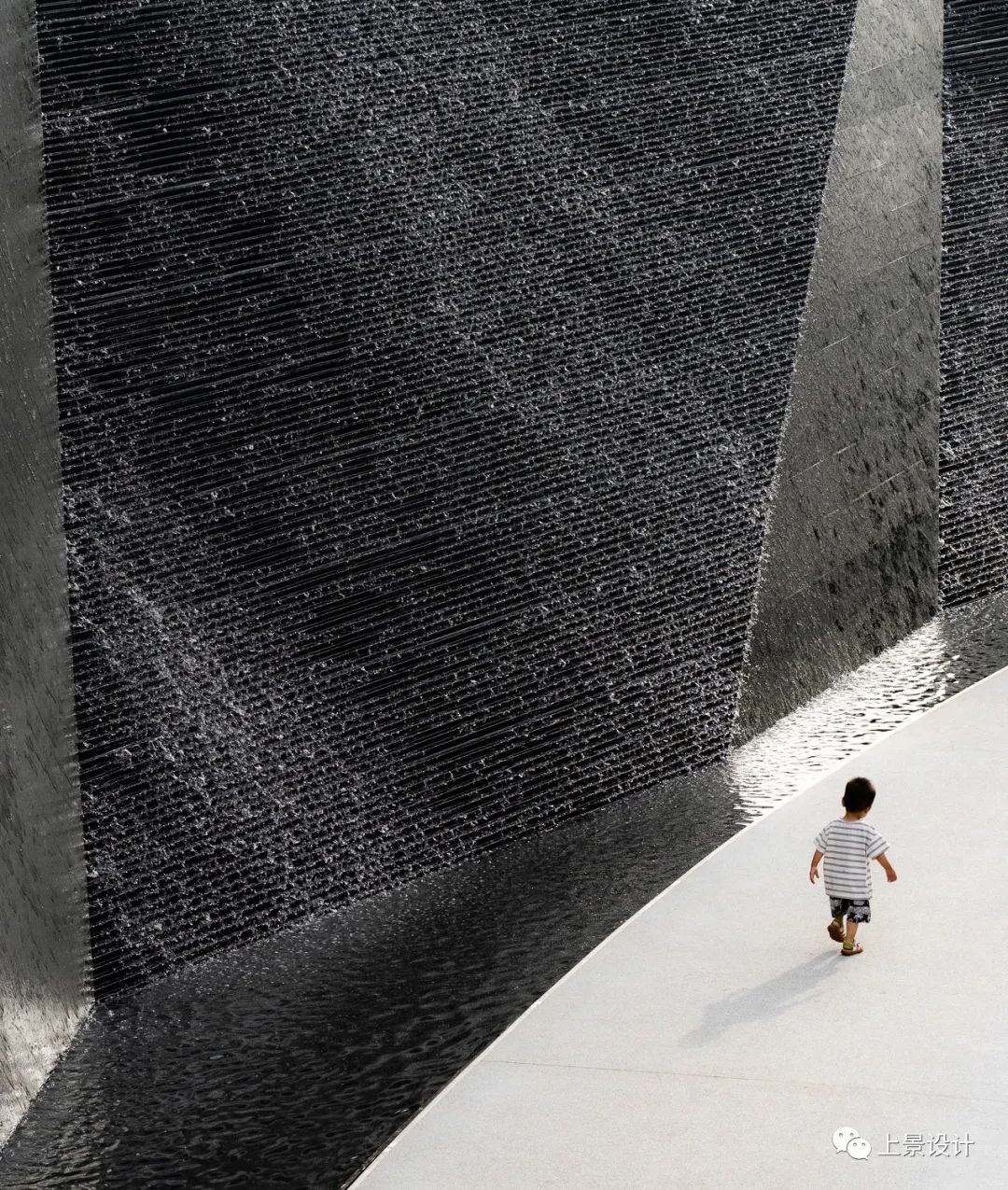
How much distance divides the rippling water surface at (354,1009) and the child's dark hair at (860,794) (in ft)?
3.16

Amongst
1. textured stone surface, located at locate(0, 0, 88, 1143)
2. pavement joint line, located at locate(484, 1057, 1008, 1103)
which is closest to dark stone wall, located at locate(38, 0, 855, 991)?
textured stone surface, located at locate(0, 0, 88, 1143)

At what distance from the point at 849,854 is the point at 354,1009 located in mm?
1494

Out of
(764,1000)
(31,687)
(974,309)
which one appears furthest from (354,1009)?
(974,309)

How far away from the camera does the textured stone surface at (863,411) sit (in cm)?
636

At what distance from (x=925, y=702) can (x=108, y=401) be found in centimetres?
343

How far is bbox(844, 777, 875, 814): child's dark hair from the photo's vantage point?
396cm

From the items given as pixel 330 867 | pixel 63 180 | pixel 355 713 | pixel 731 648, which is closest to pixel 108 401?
pixel 63 180

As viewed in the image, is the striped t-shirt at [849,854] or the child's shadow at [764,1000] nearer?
the child's shadow at [764,1000]

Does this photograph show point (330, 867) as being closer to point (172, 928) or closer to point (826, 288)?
point (172, 928)

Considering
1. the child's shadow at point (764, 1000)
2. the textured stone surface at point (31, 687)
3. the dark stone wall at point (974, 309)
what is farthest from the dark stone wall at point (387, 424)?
the child's shadow at point (764, 1000)

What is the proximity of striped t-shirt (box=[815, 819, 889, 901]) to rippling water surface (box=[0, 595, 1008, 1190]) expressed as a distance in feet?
2.64

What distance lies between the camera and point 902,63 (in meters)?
7.55

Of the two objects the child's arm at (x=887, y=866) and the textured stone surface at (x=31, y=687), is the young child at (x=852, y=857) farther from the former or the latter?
the textured stone surface at (x=31, y=687)

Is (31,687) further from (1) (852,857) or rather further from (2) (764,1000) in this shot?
(1) (852,857)
